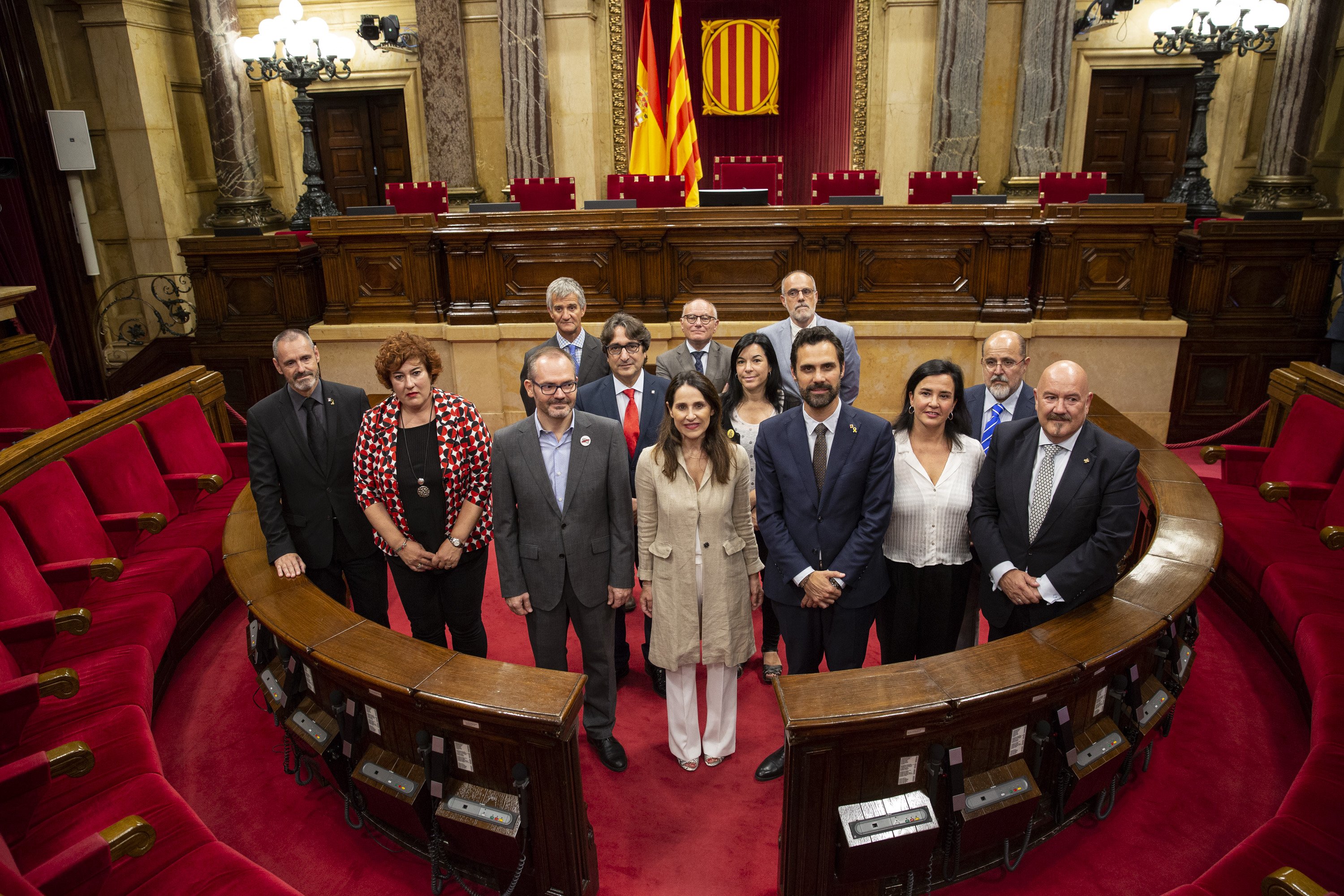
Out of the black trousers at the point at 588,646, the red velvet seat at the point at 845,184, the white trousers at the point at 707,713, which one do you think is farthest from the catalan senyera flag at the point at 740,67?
the white trousers at the point at 707,713

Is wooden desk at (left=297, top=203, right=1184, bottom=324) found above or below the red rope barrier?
above

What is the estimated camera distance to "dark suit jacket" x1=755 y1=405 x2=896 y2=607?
269 centimetres

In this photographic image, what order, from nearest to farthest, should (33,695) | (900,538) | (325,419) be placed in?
(33,695) < (900,538) < (325,419)

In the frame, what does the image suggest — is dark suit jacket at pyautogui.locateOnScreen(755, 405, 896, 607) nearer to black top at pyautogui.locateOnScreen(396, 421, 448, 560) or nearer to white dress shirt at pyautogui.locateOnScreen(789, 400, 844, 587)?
white dress shirt at pyautogui.locateOnScreen(789, 400, 844, 587)

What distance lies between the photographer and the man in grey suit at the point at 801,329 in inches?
151

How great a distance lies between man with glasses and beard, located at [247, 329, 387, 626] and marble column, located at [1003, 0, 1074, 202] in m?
7.12

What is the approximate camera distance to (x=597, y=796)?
2916mm

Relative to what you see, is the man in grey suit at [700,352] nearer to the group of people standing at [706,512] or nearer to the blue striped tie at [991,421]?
the group of people standing at [706,512]

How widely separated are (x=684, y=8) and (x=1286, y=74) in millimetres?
5973

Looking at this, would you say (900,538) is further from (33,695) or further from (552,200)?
(552,200)

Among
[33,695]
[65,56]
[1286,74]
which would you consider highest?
[65,56]

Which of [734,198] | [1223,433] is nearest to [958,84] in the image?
[734,198]

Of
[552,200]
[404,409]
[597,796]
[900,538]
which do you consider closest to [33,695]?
[404,409]

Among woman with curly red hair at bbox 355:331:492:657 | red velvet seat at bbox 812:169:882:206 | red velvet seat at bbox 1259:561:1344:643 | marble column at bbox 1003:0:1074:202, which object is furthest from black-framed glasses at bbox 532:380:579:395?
marble column at bbox 1003:0:1074:202
